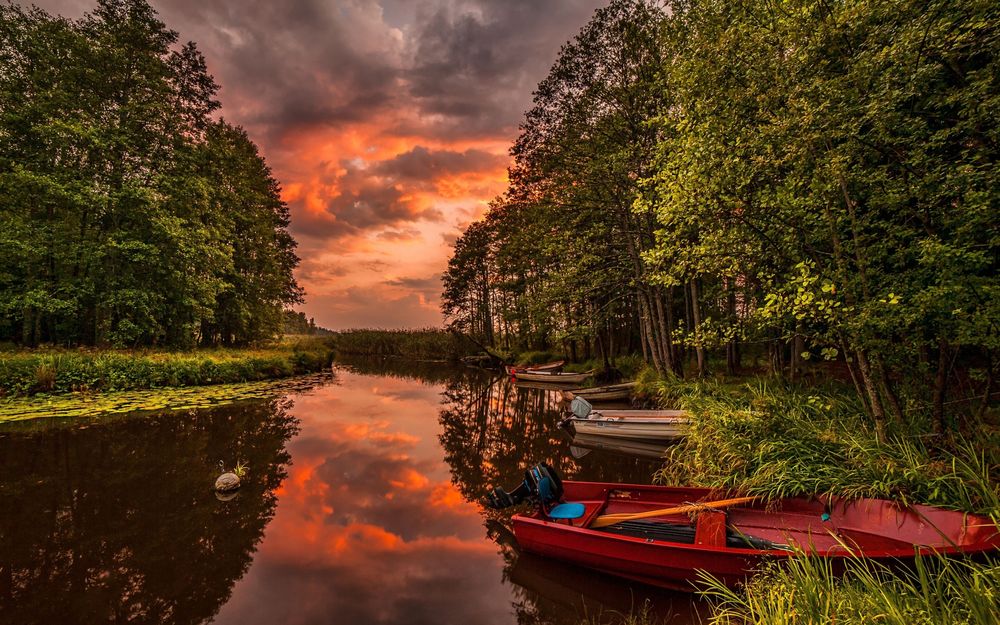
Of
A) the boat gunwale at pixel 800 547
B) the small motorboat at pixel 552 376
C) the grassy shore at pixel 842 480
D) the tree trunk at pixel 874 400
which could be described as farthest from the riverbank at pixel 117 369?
the tree trunk at pixel 874 400

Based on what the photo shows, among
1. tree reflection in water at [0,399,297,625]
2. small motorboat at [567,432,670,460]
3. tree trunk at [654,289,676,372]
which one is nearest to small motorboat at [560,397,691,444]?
small motorboat at [567,432,670,460]

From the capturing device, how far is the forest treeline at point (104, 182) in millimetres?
16984

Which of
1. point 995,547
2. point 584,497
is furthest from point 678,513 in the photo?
point 995,547

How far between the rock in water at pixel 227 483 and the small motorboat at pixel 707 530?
5999mm

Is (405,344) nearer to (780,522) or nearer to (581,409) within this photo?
(581,409)

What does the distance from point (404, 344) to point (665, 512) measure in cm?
4416

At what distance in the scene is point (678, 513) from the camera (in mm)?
5953

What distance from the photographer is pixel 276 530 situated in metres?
6.78

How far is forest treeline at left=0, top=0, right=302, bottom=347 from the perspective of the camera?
16984 mm

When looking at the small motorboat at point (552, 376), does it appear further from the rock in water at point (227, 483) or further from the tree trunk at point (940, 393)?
the rock in water at point (227, 483)

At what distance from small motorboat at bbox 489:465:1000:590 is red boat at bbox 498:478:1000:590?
0.5 inches

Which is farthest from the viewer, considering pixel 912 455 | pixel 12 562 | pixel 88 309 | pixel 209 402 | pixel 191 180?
pixel 191 180

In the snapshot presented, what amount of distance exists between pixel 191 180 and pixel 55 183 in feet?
17.8

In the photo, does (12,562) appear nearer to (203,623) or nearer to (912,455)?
(203,623)
